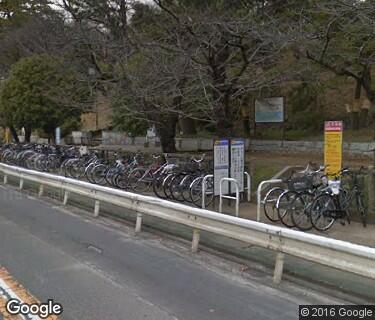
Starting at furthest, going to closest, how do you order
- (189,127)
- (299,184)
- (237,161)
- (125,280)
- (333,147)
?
(189,127)
(237,161)
(333,147)
(299,184)
(125,280)

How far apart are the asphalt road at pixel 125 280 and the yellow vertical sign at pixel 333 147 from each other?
4190 mm

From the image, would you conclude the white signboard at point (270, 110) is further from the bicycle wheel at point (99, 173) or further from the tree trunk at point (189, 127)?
the tree trunk at point (189, 127)

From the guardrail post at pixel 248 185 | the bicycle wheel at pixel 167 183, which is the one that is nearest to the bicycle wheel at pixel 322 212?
the guardrail post at pixel 248 185

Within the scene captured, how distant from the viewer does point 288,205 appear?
9.41m

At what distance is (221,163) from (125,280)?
18.6 feet

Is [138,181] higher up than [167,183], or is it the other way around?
[167,183]

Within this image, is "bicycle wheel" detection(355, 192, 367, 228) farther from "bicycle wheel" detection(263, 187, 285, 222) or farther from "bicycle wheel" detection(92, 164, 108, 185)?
"bicycle wheel" detection(92, 164, 108, 185)

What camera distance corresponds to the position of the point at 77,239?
8.37m

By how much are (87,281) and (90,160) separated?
12292 millimetres

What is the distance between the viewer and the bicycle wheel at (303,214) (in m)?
9.26

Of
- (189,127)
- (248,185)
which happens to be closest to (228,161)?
(248,185)

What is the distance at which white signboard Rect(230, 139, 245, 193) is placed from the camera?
456 inches

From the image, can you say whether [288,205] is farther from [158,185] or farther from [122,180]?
[122,180]

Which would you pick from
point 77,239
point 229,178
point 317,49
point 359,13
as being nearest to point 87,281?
point 77,239
